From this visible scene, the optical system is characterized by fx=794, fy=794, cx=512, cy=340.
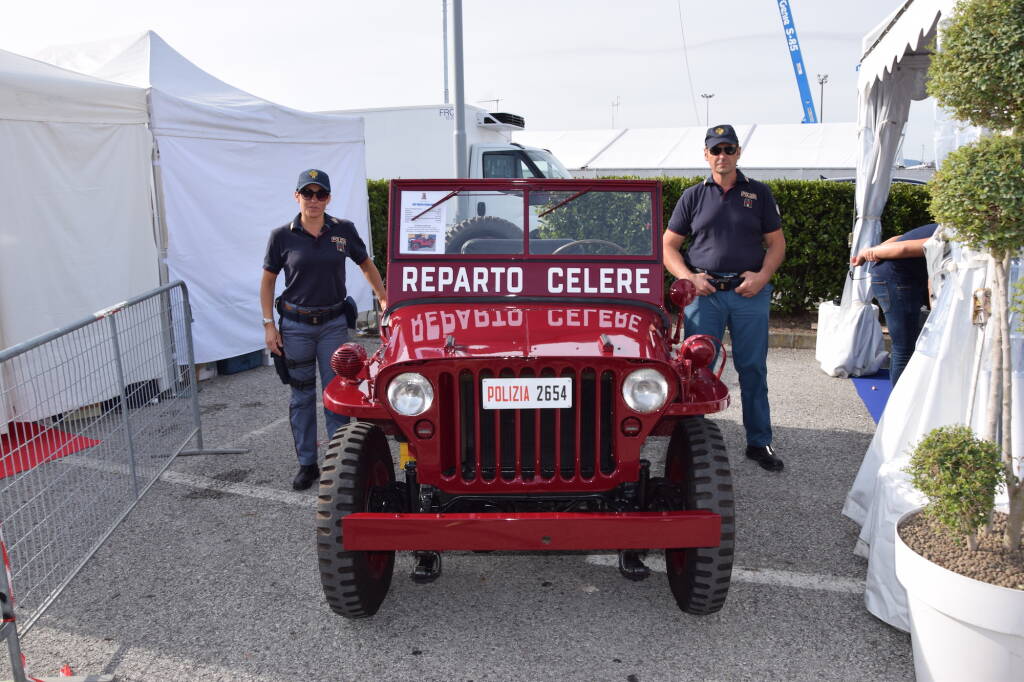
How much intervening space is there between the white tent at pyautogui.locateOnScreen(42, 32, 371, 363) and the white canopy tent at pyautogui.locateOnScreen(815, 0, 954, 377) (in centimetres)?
551

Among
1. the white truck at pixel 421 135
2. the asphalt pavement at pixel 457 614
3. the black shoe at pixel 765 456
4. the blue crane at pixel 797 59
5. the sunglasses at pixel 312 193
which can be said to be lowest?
the asphalt pavement at pixel 457 614

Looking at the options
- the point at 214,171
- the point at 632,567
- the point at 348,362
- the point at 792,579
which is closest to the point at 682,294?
the point at 632,567

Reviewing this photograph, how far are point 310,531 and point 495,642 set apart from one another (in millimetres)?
1434

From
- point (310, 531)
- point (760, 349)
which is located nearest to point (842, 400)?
point (760, 349)

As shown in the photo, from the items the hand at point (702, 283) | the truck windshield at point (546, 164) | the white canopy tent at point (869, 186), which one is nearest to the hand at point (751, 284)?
the hand at point (702, 283)

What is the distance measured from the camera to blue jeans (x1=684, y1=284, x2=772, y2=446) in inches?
190

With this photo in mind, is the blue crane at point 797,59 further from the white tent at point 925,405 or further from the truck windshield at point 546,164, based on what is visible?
the white tent at point 925,405

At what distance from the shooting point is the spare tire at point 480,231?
3951 millimetres

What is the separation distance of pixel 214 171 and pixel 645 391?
573 cm

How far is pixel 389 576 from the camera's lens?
3.46 meters

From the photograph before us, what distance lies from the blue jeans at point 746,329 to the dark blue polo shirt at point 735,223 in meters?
0.20

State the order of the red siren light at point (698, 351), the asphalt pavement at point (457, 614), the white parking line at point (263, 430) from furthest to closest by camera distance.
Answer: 1. the white parking line at point (263, 430)
2. the red siren light at point (698, 351)
3. the asphalt pavement at point (457, 614)

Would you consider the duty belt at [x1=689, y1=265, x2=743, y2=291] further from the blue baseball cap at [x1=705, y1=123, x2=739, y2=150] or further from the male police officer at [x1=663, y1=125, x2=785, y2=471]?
the blue baseball cap at [x1=705, y1=123, x2=739, y2=150]

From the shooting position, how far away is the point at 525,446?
3.14 metres
